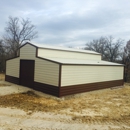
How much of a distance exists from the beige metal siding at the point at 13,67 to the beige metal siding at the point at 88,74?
5.41m

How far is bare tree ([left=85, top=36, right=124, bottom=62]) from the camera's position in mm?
28797

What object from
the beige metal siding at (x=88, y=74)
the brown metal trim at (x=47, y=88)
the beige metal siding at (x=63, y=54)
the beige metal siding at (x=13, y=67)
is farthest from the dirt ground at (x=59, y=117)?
the beige metal siding at (x=13, y=67)

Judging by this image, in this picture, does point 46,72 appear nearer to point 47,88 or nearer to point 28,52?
point 47,88

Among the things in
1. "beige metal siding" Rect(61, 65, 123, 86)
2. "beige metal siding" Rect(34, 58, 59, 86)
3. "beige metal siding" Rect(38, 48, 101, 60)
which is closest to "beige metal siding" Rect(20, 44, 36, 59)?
"beige metal siding" Rect(38, 48, 101, 60)

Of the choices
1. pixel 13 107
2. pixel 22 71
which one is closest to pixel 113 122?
pixel 13 107

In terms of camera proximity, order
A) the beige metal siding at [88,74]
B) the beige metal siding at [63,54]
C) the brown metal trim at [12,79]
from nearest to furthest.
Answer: the beige metal siding at [88,74] < the beige metal siding at [63,54] < the brown metal trim at [12,79]

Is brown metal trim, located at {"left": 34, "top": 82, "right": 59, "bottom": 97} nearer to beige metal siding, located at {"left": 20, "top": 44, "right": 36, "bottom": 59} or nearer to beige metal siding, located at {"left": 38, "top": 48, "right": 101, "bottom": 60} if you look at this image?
beige metal siding, located at {"left": 20, "top": 44, "right": 36, "bottom": 59}

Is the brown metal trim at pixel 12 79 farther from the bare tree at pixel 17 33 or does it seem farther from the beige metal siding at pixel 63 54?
the bare tree at pixel 17 33

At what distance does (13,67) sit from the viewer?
12969mm

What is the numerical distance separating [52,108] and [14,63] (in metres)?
7.61

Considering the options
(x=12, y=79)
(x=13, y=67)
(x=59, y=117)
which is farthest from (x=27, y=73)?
(x=59, y=117)

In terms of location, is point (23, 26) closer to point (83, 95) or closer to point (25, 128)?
point (83, 95)

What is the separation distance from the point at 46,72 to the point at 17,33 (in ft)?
71.1

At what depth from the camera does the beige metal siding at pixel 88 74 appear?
894 cm
